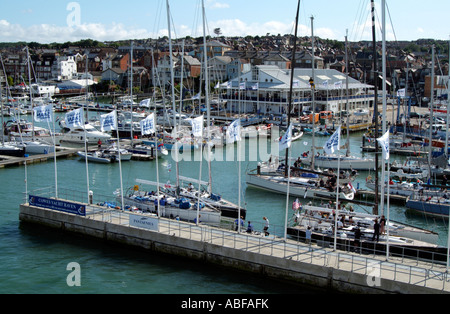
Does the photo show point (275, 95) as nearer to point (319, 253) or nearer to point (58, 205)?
point (58, 205)

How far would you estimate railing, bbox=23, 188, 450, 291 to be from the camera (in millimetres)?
21766

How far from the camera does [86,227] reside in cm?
2995

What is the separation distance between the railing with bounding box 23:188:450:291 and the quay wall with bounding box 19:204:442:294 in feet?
0.94

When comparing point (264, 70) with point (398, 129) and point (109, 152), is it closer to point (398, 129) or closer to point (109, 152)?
point (398, 129)

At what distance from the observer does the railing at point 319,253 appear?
21766 millimetres

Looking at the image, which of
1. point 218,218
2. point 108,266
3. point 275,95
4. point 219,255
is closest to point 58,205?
point 108,266

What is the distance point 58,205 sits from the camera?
31438 mm

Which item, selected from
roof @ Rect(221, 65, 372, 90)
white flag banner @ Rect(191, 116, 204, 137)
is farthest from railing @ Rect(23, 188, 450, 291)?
roof @ Rect(221, 65, 372, 90)

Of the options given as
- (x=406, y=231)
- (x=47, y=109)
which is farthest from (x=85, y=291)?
(x=406, y=231)

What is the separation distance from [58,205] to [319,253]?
16676mm

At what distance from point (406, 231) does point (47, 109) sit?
25.0 meters

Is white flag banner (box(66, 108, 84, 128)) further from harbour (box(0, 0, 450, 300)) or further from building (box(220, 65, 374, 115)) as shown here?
building (box(220, 65, 374, 115))

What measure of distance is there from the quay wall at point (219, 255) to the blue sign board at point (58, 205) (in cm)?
30
